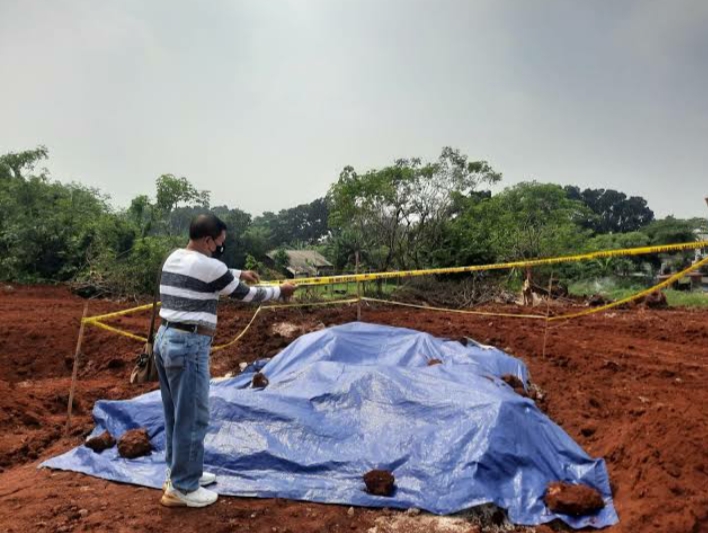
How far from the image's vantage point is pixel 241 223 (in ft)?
118

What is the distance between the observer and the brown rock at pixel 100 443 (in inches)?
133

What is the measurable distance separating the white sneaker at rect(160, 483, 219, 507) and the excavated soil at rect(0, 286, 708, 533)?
42mm

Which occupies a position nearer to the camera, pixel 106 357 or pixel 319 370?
pixel 319 370

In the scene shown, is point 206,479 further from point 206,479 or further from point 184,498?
point 184,498

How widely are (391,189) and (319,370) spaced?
12.8m

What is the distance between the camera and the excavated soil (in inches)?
102

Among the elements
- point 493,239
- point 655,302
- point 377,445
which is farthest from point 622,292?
point 377,445

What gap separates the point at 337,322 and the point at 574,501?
278 inches

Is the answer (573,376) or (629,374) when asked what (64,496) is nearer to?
(573,376)

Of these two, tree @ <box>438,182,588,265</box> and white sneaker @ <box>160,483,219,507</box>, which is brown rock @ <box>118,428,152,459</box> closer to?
Result: white sneaker @ <box>160,483,219,507</box>

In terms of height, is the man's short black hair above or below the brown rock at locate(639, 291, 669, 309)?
above

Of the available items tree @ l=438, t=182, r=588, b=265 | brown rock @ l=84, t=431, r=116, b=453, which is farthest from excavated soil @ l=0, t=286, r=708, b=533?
tree @ l=438, t=182, r=588, b=265

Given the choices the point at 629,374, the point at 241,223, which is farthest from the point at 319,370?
the point at 241,223

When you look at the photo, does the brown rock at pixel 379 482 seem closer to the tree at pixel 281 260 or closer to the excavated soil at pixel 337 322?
the excavated soil at pixel 337 322
